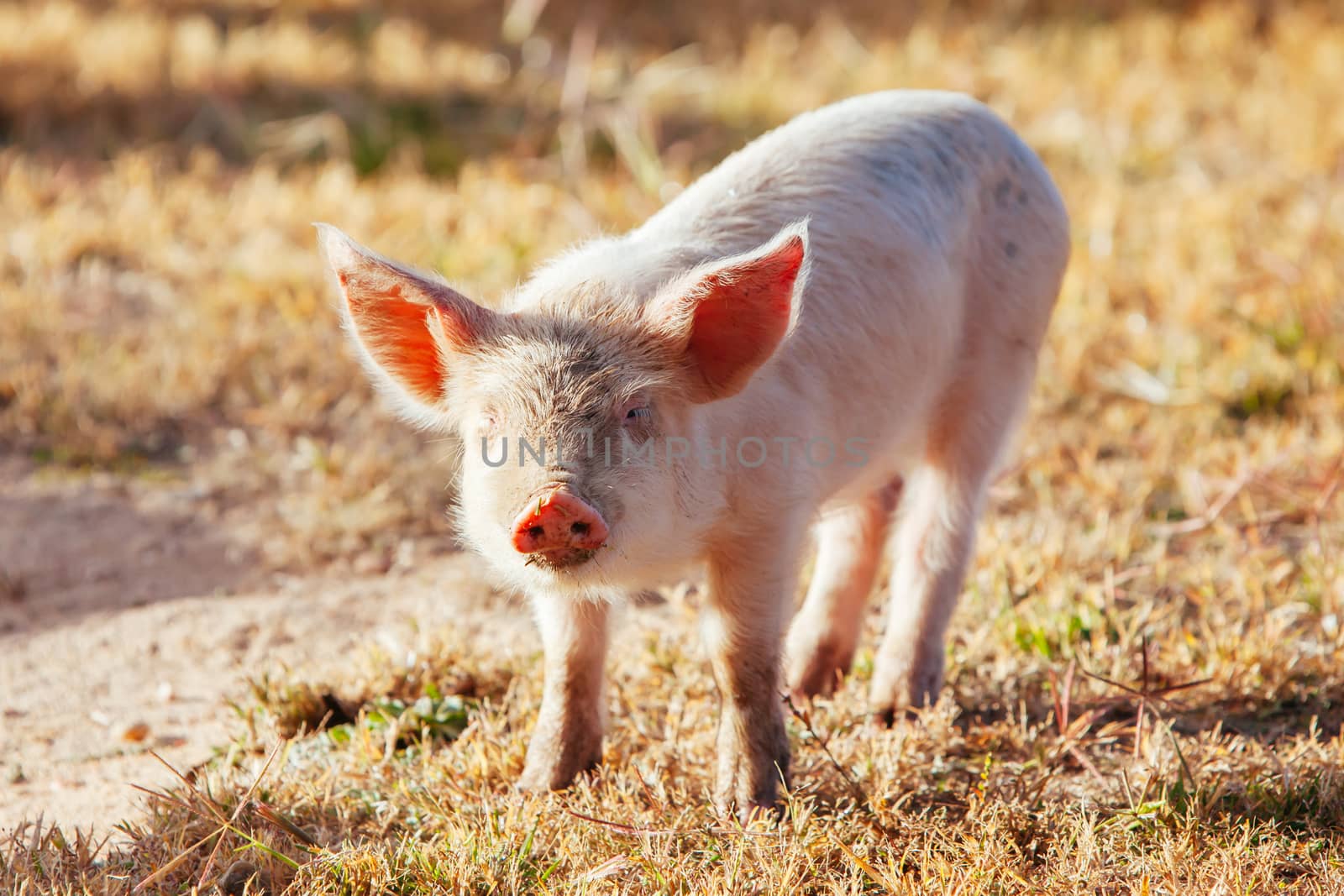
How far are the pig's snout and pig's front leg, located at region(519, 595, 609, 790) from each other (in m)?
0.69

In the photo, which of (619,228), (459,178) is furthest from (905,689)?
(459,178)

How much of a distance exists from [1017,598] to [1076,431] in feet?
4.07

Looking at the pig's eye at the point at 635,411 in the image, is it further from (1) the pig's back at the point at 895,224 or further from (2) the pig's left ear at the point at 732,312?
(1) the pig's back at the point at 895,224

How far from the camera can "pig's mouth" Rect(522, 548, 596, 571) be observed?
8.36ft

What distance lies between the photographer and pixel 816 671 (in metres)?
3.74

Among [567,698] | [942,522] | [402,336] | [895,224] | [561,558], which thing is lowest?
[567,698]

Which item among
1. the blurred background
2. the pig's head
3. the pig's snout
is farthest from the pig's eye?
the blurred background

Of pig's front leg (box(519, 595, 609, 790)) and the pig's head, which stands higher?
the pig's head

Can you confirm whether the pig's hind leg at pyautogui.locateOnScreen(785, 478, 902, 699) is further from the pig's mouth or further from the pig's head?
the pig's mouth

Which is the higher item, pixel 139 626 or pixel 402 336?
pixel 402 336

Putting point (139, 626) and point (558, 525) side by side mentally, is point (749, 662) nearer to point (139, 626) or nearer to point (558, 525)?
point (558, 525)

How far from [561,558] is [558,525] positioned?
0.13m

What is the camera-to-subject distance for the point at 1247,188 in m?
6.68

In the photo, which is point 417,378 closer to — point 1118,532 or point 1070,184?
point 1118,532
